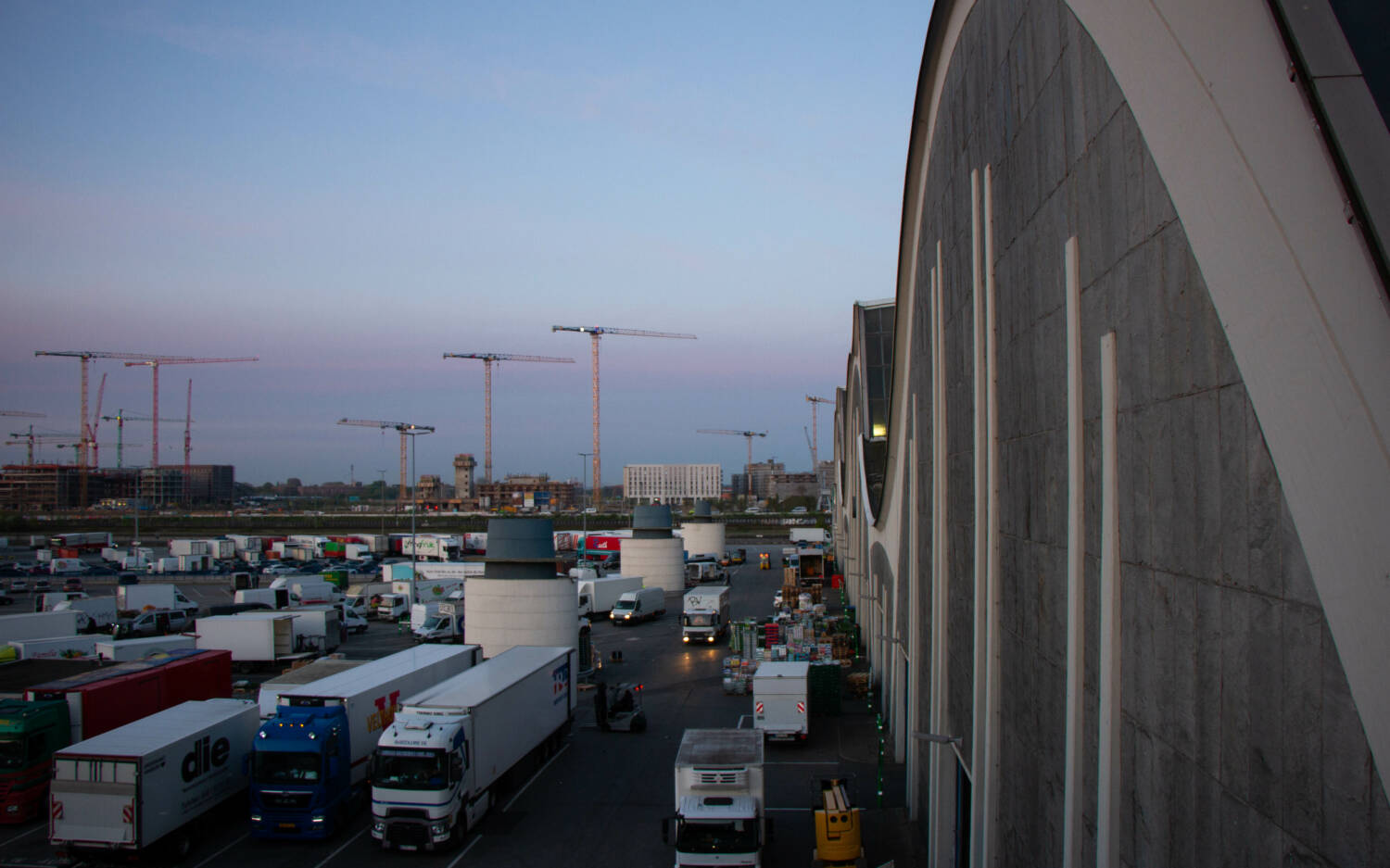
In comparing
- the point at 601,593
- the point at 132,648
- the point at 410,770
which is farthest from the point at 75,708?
the point at 601,593

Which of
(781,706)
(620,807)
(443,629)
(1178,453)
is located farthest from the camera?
(443,629)

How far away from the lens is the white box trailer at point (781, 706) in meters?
23.3

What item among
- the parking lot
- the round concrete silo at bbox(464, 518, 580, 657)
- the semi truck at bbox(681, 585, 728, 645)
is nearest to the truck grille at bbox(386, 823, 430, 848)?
the parking lot

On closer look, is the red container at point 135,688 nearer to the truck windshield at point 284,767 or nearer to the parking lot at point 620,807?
the parking lot at point 620,807

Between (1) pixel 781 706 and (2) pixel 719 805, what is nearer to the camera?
(2) pixel 719 805

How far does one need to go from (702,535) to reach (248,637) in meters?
42.0

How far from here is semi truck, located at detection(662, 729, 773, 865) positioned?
14.5m

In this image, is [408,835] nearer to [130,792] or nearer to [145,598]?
[130,792]

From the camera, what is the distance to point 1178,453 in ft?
18.0

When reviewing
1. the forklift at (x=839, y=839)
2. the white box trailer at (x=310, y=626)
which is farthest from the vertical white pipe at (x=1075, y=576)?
the white box trailer at (x=310, y=626)

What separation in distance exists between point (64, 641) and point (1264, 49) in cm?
3993

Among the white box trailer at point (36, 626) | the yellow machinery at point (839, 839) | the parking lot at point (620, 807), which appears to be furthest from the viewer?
the white box trailer at point (36, 626)

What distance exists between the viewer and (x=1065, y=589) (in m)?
7.82

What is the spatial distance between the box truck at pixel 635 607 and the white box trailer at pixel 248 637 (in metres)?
16.8
